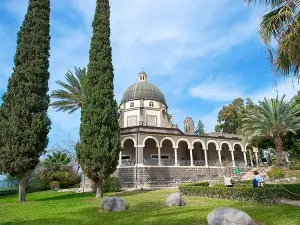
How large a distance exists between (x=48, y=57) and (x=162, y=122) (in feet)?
65.4

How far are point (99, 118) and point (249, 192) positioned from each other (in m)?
10.6

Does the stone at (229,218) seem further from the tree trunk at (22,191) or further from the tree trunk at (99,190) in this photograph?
the tree trunk at (22,191)

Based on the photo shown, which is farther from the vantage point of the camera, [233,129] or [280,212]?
[233,129]

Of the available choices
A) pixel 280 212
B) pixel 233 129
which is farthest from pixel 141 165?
pixel 233 129

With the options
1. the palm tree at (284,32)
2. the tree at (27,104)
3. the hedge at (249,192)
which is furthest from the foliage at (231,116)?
the palm tree at (284,32)

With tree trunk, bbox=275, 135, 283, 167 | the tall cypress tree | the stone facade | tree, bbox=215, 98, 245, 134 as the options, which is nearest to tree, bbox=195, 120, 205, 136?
tree, bbox=215, 98, 245, 134

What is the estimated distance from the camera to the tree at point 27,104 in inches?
624

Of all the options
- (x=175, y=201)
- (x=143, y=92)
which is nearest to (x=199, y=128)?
(x=143, y=92)

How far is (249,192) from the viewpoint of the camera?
1247cm

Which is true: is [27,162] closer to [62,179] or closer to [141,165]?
[141,165]

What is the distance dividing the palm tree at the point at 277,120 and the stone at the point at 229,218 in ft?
70.9

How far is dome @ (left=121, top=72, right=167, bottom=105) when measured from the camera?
36.4m

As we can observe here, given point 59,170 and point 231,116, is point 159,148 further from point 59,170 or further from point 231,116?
point 231,116

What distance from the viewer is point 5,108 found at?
16.8 m
